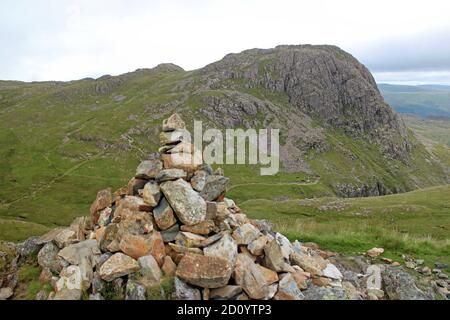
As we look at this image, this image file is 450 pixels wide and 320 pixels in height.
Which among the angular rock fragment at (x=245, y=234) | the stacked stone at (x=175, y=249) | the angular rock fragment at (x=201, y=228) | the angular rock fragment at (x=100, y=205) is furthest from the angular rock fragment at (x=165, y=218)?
the angular rock fragment at (x=100, y=205)

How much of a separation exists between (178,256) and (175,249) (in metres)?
0.36

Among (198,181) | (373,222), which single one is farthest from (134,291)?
(373,222)

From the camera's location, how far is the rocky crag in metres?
14.4

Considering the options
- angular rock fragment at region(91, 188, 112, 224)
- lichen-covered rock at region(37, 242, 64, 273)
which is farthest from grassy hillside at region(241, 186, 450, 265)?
lichen-covered rock at region(37, 242, 64, 273)

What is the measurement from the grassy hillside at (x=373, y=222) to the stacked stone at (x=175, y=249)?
301 inches

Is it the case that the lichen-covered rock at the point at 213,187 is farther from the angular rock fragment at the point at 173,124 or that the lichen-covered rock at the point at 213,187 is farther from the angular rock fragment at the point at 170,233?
the angular rock fragment at the point at 173,124

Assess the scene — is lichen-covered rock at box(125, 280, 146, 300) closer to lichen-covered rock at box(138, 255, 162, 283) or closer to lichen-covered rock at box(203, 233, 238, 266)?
lichen-covered rock at box(138, 255, 162, 283)

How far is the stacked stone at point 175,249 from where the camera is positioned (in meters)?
14.4

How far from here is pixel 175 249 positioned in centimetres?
1592

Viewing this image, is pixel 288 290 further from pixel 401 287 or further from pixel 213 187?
pixel 213 187

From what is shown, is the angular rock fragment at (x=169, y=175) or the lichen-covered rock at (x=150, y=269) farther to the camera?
the angular rock fragment at (x=169, y=175)

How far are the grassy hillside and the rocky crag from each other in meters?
4.04

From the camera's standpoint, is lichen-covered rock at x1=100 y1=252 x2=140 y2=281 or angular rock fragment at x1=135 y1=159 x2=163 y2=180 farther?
angular rock fragment at x1=135 y1=159 x2=163 y2=180

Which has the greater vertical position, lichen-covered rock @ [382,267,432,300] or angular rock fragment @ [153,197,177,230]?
angular rock fragment @ [153,197,177,230]
